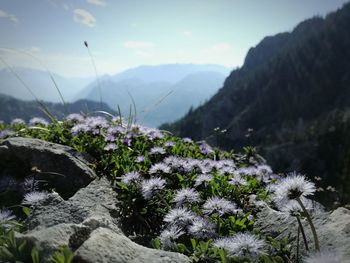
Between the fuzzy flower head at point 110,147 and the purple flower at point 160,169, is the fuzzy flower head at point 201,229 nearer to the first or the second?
the purple flower at point 160,169

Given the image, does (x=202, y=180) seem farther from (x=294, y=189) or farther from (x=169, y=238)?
(x=294, y=189)

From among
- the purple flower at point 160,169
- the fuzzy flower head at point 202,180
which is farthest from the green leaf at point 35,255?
the fuzzy flower head at point 202,180

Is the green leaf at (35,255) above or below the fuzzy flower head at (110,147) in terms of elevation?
below

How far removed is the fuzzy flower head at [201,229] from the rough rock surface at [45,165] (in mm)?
2607

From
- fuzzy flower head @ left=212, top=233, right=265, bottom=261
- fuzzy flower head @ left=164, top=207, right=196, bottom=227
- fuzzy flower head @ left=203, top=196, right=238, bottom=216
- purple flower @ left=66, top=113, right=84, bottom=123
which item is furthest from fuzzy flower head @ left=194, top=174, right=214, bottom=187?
purple flower @ left=66, top=113, right=84, bottom=123

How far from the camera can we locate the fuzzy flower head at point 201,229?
4.46m

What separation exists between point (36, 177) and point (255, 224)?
3.93 metres

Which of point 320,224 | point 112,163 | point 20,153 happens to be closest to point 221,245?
point 320,224

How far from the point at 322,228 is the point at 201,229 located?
138cm

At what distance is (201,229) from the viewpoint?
4.51 meters

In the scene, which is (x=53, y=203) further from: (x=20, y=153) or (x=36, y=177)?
(x=20, y=153)

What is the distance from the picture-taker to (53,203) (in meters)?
4.58

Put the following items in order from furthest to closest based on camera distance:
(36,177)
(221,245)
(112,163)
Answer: (112,163) → (36,177) → (221,245)

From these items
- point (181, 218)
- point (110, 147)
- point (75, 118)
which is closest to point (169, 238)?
point (181, 218)
